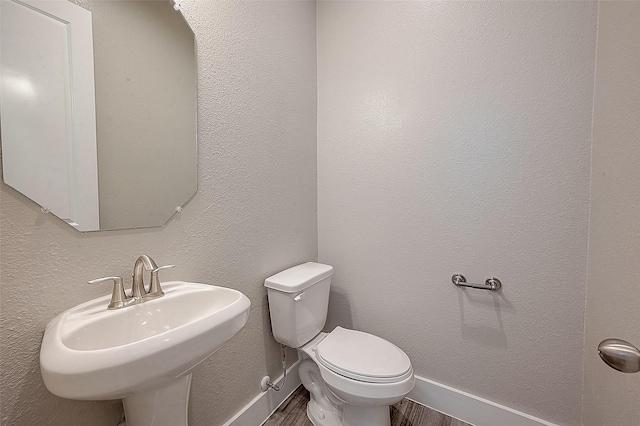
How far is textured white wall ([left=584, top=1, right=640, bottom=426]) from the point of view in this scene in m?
0.77

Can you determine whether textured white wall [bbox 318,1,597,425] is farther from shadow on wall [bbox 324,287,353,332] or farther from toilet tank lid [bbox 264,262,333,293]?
toilet tank lid [bbox 264,262,333,293]

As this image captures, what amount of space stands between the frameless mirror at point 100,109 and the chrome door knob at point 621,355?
1.22m

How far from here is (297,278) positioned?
1.37 meters

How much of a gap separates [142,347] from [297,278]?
838mm

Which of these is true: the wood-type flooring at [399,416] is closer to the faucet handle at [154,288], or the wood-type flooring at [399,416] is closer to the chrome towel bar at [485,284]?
the chrome towel bar at [485,284]

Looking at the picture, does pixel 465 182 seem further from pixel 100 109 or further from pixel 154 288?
pixel 100 109

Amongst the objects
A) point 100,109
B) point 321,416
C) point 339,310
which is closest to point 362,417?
point 321,416

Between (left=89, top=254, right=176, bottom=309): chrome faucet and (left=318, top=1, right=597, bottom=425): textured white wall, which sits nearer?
(left=89, top=254, right=176, bottom=309): chrome faucet

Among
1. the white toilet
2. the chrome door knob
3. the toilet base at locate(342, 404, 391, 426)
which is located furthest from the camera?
the toilet base at locate(342, 404, 391, 426)

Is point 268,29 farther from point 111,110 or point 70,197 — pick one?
point 70,197

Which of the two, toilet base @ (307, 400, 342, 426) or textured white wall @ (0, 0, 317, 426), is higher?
textured white wall @ (0, 0, 317, 426)

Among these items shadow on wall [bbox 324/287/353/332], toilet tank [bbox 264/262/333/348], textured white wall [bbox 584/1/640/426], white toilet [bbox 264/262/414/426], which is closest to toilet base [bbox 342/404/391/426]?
white toilet [bbox 264/262/414/426]

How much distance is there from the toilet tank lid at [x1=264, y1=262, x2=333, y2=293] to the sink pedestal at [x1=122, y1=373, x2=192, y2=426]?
544 millimetres

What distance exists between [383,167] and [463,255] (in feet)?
2.08
